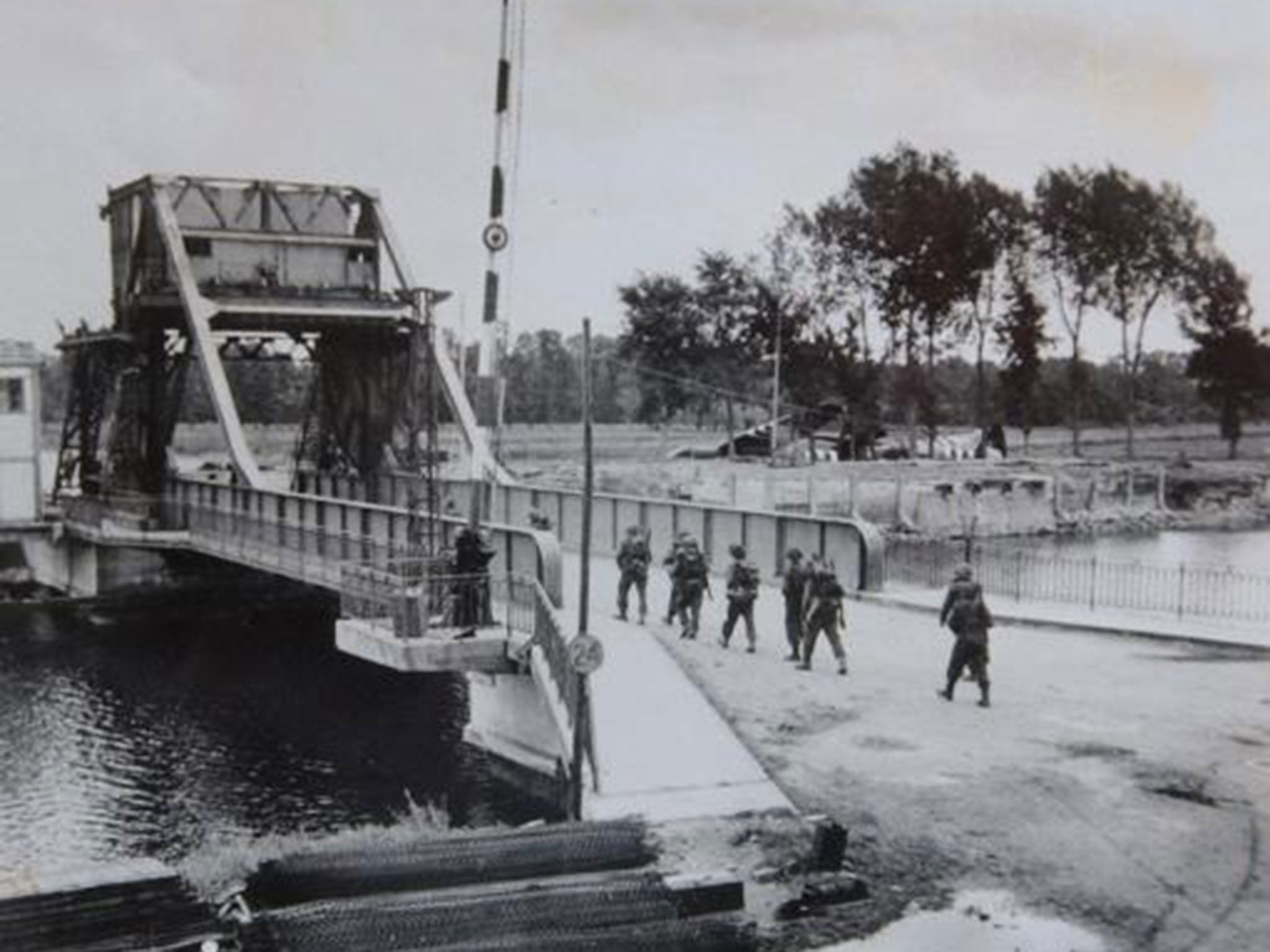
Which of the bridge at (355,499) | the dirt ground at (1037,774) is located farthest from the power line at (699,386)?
the dirt ground at (1037,774)

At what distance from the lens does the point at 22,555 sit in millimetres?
42844

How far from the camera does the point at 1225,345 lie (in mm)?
78125

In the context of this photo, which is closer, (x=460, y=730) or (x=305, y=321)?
(x=460, y=730)

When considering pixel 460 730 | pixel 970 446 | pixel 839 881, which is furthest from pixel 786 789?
pixel 970 446

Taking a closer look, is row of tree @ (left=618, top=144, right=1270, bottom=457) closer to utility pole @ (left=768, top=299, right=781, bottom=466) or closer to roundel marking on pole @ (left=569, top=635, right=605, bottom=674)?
utility pole @ (left=768, top=299, right=781, bottom=466)

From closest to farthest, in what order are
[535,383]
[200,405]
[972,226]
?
[972,226] < [200,405] < [535,383]

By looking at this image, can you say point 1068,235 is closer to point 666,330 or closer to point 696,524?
point 666,330

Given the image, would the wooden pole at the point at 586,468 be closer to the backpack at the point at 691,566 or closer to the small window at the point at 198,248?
the backpack at the point at 691,566

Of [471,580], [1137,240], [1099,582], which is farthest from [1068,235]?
[471,580]

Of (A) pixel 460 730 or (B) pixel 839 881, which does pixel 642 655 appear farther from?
(B) pixel 839 881

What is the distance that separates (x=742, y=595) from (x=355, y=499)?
22.2m

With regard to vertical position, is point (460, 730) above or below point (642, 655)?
below

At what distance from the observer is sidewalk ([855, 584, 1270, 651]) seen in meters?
22.5

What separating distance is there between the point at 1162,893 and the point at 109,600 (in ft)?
109
